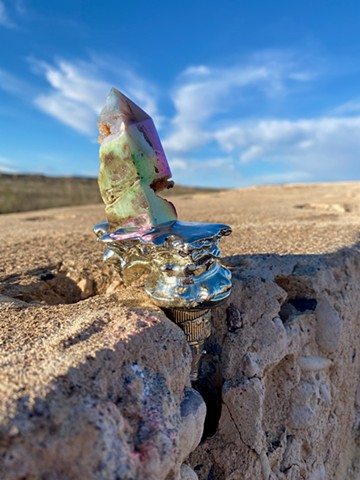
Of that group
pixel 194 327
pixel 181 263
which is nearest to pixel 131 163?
pixel 181 263

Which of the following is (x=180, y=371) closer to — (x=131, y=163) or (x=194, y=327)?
(x=194, y=327)

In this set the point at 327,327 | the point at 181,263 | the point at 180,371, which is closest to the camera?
the point at 180,371

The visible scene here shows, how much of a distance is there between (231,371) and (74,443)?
1.86ft

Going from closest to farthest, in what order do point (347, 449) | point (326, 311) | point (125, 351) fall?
point (125, 351) < point (326, 311) < point (347, 449)

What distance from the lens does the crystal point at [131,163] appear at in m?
1.04

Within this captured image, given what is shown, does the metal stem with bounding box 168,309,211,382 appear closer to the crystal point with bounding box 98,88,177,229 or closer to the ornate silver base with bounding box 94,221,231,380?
the ornate silver base with bounding box 94,221,231,380

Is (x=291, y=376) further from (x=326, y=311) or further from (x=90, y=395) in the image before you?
(x=90, y=395)

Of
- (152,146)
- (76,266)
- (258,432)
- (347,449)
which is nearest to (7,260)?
(76,266)

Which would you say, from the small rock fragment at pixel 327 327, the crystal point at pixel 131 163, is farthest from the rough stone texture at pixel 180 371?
the crystal point at pixel 131 163

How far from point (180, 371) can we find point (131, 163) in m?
0.52

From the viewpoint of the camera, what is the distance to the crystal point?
40.9 inches

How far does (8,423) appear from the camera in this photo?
0.59m

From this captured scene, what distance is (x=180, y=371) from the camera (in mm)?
855

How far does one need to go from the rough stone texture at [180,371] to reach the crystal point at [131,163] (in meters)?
0.22
